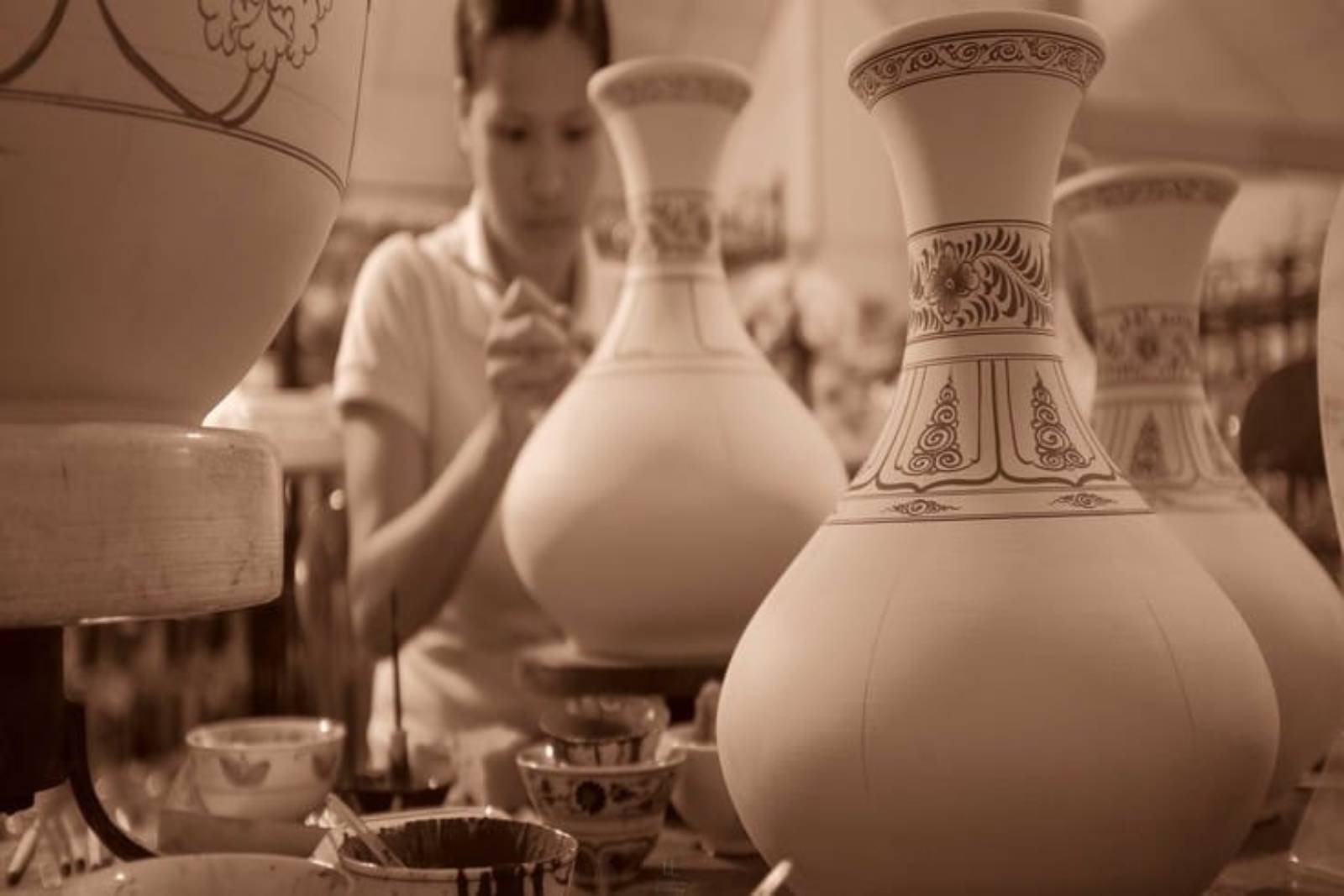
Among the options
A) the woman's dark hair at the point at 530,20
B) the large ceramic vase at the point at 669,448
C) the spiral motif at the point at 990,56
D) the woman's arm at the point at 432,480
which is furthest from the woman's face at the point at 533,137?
the spiral motif at the point at 990,56

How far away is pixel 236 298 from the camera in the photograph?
0.35 meters

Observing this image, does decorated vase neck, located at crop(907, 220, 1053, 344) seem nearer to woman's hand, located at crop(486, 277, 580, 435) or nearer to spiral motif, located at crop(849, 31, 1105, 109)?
spiral motif, located at crop(849, 31, 1105, 109)

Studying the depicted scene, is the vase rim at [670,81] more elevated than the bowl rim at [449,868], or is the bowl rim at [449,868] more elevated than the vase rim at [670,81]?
the vase rim at [670,81]

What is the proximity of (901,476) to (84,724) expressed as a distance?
11.7 inches

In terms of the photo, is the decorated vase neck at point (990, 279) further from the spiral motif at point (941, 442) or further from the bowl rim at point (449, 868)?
the bowl rim at point (449, 868)

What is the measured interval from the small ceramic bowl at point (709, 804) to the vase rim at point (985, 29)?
297 millimetres

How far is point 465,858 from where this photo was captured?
0.40m

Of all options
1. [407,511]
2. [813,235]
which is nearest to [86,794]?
[407,511]

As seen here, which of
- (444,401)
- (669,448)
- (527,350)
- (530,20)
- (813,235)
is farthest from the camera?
(813,235)

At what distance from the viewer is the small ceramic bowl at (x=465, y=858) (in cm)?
33

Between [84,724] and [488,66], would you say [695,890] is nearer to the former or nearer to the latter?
[84,724]

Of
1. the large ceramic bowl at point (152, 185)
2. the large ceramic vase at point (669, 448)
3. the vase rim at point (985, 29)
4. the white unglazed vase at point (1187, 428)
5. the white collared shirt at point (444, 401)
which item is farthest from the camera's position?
the white collared shirt at point (444, 401)

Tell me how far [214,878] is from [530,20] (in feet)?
2.78

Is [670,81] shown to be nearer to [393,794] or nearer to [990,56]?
[990,56]
